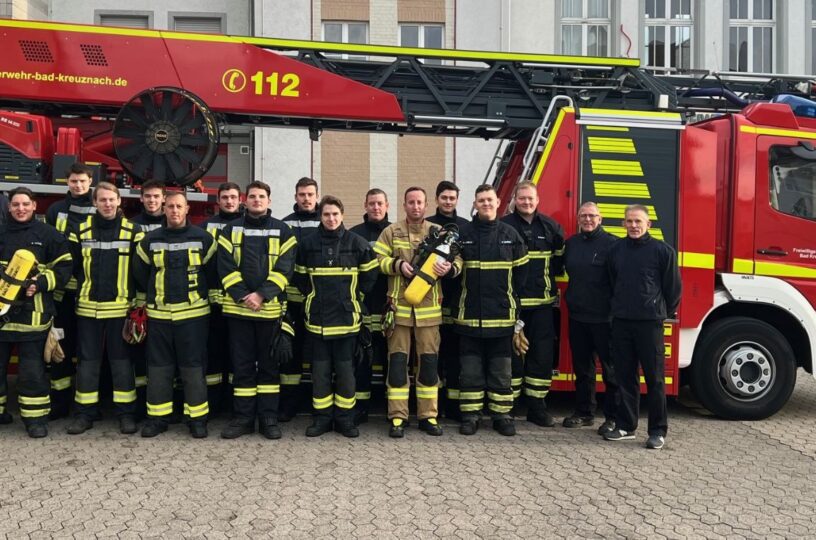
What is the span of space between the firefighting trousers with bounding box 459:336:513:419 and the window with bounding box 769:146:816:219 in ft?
8.81

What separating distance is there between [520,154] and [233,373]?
3473mm

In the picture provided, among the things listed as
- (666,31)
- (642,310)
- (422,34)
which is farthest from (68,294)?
(666,31)

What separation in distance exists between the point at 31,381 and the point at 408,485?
2.92 m

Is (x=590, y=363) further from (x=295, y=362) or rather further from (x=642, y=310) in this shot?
(x=295, y=362)

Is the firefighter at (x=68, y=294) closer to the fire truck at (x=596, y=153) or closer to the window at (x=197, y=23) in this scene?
the fire truck at (x=596, y=153)

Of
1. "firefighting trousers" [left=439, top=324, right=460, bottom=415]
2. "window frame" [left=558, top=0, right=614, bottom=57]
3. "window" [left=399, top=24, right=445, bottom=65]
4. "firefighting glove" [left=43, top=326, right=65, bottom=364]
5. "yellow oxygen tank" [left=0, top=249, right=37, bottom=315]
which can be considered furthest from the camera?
"window frame" [left=558, top=0, right=614, bottom=57]

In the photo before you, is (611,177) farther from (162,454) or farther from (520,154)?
(162,454)

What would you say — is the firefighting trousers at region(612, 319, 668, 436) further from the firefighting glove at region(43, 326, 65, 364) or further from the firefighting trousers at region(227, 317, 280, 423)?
the firefighting glove at region(43, 326, 65, 364)

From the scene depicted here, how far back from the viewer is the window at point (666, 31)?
61.3 ft

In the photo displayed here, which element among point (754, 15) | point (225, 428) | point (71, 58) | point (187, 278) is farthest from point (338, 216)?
point (754, 15)

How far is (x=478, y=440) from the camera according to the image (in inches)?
221

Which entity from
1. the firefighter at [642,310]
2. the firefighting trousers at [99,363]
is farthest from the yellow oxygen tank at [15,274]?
the firefighter at [642,310]

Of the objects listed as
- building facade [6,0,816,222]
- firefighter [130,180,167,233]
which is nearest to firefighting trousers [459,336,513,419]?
firefighter [130,180,167,233]

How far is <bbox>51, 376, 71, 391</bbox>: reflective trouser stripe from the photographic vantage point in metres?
5.93
